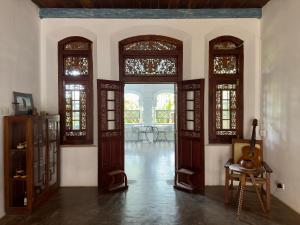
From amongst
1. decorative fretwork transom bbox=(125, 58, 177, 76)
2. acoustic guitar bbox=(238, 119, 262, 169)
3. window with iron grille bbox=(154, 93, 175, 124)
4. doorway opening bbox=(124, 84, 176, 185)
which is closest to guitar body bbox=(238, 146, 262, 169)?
acoustic guitar bbox=(238, 119, 262, 169)

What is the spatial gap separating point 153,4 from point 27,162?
3738 mm

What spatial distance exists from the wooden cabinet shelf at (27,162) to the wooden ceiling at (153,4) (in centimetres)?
229

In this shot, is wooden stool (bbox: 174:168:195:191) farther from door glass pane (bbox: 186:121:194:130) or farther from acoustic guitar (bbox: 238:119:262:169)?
acoustic guitar (bbox: 238:119:262:169)

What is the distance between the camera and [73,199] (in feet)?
15.8

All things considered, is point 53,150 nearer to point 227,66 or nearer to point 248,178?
point 248,178

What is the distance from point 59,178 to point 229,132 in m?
3.73

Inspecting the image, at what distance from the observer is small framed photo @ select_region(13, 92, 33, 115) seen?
4.36 meters

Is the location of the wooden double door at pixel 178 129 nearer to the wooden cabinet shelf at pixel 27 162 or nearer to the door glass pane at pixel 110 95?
the door glass pane at pixel 110 95

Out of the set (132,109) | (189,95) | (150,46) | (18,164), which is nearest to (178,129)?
(189,95)

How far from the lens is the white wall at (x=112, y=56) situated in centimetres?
554

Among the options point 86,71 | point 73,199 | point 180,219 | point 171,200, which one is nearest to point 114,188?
point 73,199

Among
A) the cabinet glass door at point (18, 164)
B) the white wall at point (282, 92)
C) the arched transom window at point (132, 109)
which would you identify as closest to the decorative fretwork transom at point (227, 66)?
the white wall at point (282, 92)

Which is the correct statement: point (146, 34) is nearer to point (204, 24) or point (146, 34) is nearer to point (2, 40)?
point (204, 24)

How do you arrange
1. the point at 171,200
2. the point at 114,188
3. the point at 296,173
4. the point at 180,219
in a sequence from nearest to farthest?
the point at 180,219 → the point at 296,173 → the point at 171,200 → the point at 114,188
